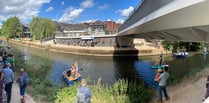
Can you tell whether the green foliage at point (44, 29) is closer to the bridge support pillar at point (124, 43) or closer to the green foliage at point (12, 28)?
the green foliage at point (12, 28)

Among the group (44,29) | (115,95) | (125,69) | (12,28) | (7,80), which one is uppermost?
(12,28)

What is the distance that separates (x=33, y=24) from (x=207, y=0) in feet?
320

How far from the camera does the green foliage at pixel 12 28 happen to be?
126625mm

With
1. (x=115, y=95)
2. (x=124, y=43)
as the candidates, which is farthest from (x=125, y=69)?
(x=115, y=95)

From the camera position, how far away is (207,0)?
446 cm

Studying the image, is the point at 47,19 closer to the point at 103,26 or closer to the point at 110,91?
the point at 103,26

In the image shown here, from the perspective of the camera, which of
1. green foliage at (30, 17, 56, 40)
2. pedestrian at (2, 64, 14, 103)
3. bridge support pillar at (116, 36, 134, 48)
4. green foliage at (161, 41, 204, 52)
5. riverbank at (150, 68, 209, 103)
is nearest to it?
pedestrian at (2, 64, 14, 103)

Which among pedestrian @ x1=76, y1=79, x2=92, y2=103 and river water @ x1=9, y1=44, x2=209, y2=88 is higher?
pedestrian @ x1=76, y1=79, x2=92, y2=103

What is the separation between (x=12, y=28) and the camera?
4993 inches

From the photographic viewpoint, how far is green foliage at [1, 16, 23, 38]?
415ft

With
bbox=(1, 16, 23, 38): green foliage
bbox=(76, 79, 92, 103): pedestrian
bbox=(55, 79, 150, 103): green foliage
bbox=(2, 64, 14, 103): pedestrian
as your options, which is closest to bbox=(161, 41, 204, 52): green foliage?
bbox=(55, 79, 150, 103): green foliage

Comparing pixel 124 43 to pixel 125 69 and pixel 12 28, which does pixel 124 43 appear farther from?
pixel 12 28

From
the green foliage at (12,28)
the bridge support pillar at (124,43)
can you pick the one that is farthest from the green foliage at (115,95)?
the green foliage at (12,28)

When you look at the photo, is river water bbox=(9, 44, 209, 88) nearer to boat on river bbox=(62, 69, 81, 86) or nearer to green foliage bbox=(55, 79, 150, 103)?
boat on river bbox=(62, 69, 81, 86)
